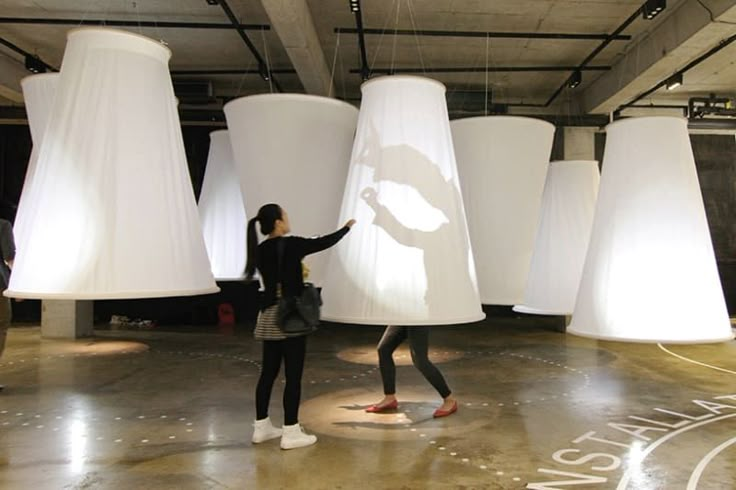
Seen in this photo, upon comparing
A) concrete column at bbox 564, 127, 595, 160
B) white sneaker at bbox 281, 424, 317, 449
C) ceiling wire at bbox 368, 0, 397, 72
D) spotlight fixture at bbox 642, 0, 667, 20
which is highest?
ceiling wire at bbox 368, 0, 397, 72

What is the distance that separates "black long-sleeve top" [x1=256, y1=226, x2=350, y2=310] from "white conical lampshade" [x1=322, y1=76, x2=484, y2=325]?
0.53 ft

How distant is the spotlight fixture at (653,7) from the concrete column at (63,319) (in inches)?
281

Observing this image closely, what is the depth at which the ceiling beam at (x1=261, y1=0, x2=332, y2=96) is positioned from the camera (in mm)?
5012

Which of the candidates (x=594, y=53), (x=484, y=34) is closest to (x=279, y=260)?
(x=484, y=34)

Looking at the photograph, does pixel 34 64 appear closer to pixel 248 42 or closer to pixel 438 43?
pixel 248 42

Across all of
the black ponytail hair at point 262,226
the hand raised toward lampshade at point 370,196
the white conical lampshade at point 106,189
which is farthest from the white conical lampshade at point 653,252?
the white conical lampshade at point 106,189

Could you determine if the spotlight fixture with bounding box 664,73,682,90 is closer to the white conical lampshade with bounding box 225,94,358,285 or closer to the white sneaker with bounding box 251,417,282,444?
the white conical lampshade with bounding box 225,94,358,285

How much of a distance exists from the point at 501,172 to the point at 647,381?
2500 millimetres

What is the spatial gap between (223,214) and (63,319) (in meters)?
4.15

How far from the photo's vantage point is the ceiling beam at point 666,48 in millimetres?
5434

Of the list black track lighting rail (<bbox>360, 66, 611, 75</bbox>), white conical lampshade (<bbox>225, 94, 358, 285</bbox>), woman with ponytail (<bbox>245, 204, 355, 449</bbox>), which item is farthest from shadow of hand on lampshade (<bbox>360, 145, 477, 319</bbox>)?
black track lighting rail (<bbox>360, 66, 611, 75</bbox>)

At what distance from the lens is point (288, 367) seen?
10.1 feet

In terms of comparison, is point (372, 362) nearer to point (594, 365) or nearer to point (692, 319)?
point (594, 365)

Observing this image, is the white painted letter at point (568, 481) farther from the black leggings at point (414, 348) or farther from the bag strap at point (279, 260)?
the bag strap at point (279, 260)
